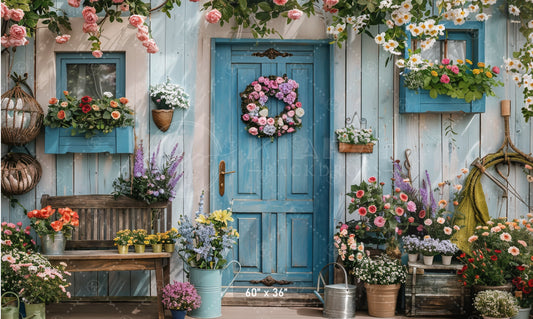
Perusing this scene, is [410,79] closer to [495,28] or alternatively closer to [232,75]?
[495,28]

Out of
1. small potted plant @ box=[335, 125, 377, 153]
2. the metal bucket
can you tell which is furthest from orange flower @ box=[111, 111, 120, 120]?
small potted plant @ box=[335, 125, 377, 153]

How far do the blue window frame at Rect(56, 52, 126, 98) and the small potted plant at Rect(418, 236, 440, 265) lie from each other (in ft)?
10.0

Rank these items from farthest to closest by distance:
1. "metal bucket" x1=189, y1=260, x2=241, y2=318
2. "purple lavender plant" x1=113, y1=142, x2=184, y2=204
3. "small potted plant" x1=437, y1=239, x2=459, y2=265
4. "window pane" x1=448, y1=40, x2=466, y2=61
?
1. "window pane" x1=448, y1=40, x2=466, y2=61
2. "purple lavender plant" x1=113, y1=142, x2=184, y2=204
3. "small potted plant" x1=437, y1=239, x2=459, y2=265
4. "metal bucket" x1=189, y1=260, x2=241, y2=318

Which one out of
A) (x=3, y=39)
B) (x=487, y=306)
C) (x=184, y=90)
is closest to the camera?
(x=487, y=306)

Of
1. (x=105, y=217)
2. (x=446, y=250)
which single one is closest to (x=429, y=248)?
(x=446, y=250)

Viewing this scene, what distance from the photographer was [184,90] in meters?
5.24

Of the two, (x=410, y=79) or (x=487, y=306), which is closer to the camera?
(x=487, y=306)

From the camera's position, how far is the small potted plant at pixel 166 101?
199 inches

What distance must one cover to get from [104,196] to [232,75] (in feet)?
5.38

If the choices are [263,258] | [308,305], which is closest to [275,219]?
[263,258]

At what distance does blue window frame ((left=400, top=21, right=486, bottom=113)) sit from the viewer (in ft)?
16.5

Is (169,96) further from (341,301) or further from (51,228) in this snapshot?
(341,301)

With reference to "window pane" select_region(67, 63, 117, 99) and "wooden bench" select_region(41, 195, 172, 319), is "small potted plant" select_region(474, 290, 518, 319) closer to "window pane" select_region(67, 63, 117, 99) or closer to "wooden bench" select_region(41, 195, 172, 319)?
"wooden bench" select_region(41, 195, 172, 319)

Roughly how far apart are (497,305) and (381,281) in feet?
2.91
